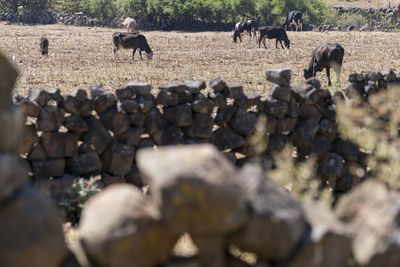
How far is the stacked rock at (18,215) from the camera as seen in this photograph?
468 centimetres

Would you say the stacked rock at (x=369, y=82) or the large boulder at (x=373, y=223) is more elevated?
the large boulder at (x=373, y=223)

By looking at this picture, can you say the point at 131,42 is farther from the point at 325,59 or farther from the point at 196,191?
the point at 196,191

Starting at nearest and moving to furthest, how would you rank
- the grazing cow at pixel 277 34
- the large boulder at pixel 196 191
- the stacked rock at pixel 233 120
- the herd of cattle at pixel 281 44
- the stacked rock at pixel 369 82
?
the large boulder at pixel 196 191 → the stacked rock at pixel 233 120 → the stacked rock at pixel 369 82 → the herd of cattle at pixel 281 44 → the grazing cow at pixel 277 34

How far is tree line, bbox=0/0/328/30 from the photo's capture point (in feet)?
146

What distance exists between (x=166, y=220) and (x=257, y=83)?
1474 centimetres

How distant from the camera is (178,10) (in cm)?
4416

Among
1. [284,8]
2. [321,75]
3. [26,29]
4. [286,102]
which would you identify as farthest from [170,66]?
[284,8]

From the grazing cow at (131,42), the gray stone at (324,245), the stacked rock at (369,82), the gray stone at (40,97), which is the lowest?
the grazing cow at (131,42)

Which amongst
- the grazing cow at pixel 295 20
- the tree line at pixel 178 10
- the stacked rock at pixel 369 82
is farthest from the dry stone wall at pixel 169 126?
the grazing cow at pixel 295 20

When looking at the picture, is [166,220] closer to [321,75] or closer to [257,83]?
[257,83]

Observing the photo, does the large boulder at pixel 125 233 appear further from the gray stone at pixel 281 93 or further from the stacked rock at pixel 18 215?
the gray stone at pixel 281 93

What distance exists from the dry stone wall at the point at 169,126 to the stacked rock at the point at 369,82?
0.72 meters

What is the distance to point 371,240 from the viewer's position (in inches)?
198

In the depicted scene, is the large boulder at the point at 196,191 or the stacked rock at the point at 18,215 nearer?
the large boulder at the point at 196,191
